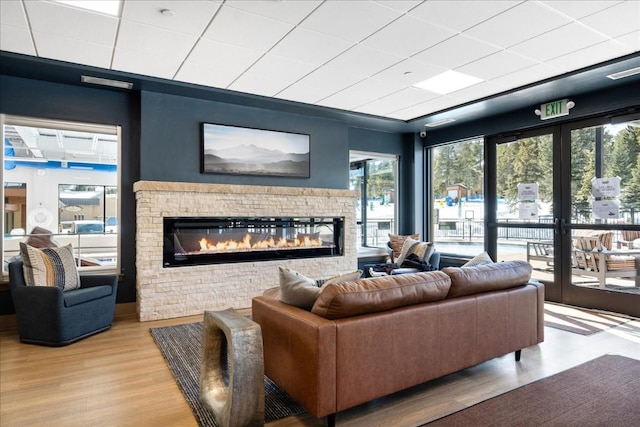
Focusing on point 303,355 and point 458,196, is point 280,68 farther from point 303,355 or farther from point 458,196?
point 458,196

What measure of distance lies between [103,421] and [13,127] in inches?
153

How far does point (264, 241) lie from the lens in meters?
5.53

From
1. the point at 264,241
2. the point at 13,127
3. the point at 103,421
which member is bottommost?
the point at 103,421

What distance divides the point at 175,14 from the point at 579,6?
310cm

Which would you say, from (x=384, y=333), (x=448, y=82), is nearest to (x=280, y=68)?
(x=448, y=82)

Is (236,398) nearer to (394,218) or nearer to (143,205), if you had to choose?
(143,205)

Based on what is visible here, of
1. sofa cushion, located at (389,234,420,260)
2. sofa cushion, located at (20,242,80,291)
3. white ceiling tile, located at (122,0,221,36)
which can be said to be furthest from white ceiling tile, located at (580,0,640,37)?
sofa cushion, located at (20,242,80,291)

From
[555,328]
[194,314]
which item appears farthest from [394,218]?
[194,314]

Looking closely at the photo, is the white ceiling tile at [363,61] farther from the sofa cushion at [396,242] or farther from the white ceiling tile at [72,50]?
the sofa cushion at [396,242]

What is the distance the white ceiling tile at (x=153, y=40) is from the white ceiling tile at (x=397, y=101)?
2655mm

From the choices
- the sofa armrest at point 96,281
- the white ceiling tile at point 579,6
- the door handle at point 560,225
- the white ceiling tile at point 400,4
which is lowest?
the sofa armrest at point 96,281

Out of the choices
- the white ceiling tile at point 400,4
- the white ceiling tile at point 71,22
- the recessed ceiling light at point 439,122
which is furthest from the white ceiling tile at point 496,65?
the white ceiling tile at point 71,22

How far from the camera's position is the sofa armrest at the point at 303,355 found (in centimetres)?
207

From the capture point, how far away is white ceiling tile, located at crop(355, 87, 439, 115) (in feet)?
16.3
